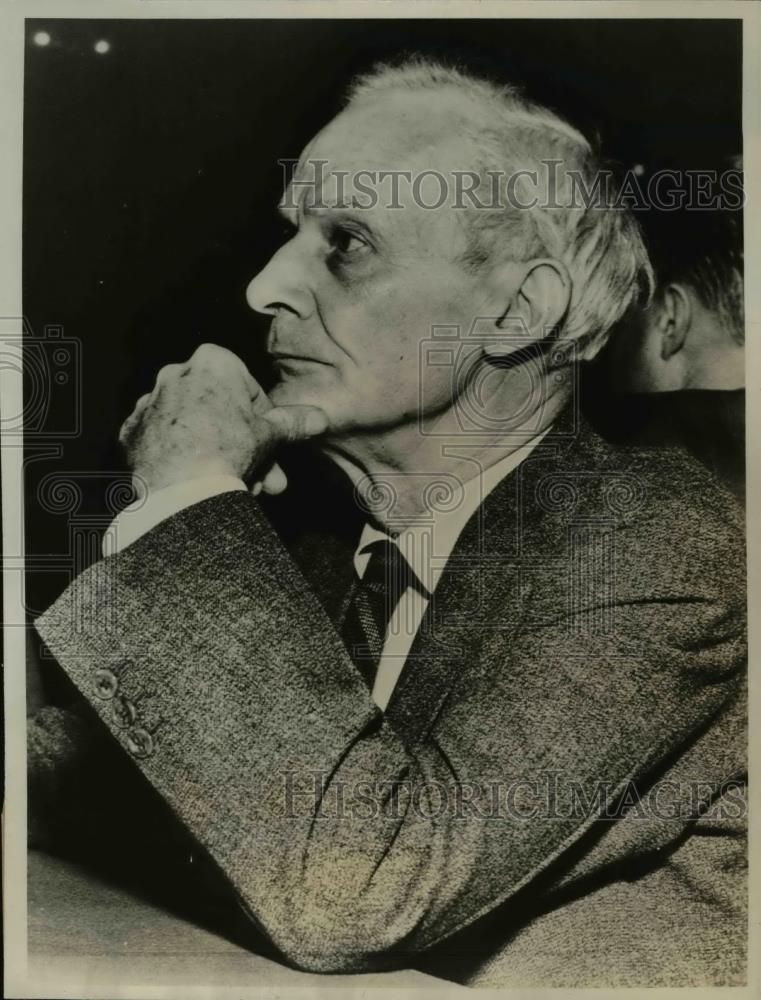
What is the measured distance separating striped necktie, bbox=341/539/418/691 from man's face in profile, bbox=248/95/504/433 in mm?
206

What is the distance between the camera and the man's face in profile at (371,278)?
158 cm

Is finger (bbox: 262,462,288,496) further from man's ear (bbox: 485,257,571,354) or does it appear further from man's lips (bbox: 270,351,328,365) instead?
man's ear (bbox: 485,257,571,354)

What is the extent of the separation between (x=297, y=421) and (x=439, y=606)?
363mm

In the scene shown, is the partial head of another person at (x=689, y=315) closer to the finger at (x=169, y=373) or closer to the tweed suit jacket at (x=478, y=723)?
the tweed suit jacket at (x=478, y=723)

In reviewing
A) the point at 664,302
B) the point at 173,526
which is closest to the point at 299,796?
the point at 173,526

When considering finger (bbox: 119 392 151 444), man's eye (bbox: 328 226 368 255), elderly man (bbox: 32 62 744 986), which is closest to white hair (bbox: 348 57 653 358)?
elderly man (bbox: 32 62 744 986)

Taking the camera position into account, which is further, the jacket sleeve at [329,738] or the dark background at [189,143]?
the dark background at [189,143]

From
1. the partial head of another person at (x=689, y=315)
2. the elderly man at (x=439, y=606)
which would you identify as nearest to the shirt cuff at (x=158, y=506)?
the elderly man at (x=439, y=606)

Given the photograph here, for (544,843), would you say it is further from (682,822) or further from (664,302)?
(664,302)

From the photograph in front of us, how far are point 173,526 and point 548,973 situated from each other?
0.90 m

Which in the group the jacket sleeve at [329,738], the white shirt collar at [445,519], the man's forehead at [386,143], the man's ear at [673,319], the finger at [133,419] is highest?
the man's forehead at [386,143]

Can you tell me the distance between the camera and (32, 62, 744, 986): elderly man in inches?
60.2

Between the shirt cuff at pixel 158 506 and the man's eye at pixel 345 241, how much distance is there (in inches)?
15.5

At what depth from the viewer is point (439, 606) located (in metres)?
1.58
